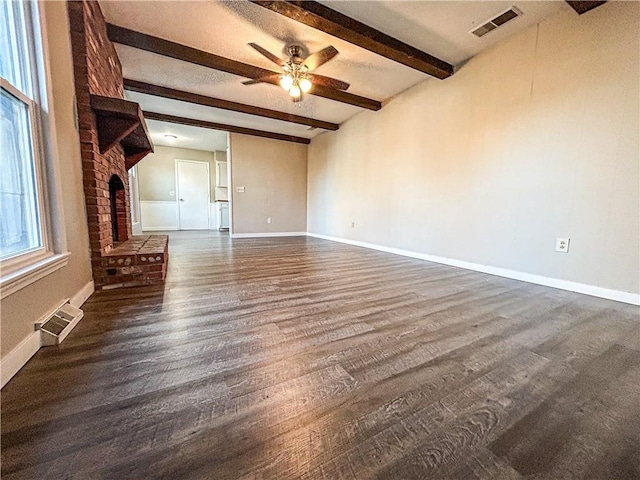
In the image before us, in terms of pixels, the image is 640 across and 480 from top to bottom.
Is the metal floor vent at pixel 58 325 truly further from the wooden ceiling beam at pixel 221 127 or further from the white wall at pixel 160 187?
the white wall at pixel 160 187

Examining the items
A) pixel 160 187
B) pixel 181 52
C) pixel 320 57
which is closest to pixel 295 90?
pixel 320 57

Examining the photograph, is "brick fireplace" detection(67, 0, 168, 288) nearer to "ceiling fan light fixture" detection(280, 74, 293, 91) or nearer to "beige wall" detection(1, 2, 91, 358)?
"beige wall" detection(1, 2, 91, 358)

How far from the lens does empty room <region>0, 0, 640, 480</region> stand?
88 centimetres

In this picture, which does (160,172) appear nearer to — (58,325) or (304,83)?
(304,83)

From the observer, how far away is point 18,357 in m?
1.20

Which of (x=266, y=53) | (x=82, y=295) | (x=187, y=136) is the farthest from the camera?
(x=187, y=136)

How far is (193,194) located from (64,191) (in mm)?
7234

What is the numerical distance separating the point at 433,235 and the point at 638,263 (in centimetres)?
202

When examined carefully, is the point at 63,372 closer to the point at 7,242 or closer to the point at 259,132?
the point at 7,242

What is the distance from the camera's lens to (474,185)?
3418mm

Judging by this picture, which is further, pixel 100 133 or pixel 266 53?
pixel 266 53

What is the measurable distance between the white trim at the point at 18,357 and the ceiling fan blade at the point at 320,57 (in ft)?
10.6

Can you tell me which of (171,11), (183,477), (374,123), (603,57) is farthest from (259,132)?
(183,477)

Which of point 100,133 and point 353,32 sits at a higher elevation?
point 353,32
